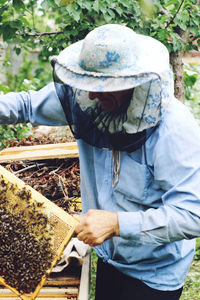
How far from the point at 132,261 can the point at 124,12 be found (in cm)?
221


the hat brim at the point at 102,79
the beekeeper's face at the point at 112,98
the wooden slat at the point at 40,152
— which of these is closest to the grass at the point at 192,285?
the wooden slat at the point at 40,152

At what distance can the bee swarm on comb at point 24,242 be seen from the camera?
1.84 m

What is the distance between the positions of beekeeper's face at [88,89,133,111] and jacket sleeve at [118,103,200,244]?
22cm

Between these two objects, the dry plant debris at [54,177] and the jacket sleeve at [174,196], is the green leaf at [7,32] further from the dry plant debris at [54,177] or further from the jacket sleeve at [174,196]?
the jacket sleeve at [174,196]

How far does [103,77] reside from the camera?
1441 millimetres

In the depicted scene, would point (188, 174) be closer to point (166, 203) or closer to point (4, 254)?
point (166, 203)

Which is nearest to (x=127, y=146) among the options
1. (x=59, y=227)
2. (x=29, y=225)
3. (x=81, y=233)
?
(x=81, y=233)

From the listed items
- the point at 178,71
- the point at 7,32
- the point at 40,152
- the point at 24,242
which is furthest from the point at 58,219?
the point at 178,71

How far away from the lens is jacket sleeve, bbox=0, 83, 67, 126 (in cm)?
200

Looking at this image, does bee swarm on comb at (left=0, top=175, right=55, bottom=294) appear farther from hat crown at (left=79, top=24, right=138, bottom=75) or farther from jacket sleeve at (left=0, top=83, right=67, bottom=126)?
hat crown at (left=79, top=24, right=138, bottom=75)

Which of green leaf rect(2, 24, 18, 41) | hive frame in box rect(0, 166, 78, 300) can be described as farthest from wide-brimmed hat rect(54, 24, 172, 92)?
green leaf rect(2, 24, 18, 41)

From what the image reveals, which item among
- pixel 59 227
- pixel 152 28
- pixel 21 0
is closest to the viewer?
pixel 59 227

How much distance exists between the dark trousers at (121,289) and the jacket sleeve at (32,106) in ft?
3.06

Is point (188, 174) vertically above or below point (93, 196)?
above
